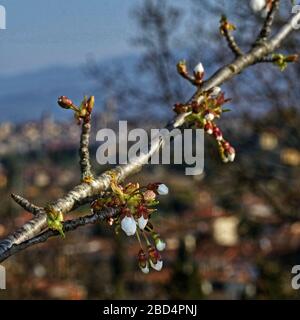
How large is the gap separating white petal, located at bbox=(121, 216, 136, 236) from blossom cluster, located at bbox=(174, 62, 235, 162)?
1.59 ft

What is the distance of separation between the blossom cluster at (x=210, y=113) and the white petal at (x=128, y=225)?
0.49 m

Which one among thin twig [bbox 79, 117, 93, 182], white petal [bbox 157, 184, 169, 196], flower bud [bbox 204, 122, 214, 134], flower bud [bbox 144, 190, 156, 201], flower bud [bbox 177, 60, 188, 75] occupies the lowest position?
flower bud [bbox 144, 190, 156, 201]

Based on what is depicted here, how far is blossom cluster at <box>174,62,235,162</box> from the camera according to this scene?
6.79 feet

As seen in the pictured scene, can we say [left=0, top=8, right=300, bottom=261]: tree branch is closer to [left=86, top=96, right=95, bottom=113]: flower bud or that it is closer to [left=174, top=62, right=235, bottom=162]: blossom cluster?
[left=174, top=62, right=235, bottom=162]: blossom cluster

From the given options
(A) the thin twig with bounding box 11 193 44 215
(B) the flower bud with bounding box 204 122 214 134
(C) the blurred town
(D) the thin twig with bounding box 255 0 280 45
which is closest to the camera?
(A) the thin twig with bounding box 11 193 44 215

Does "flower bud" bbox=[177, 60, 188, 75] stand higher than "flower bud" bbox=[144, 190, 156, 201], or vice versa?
"flower bud" bbox=[177, 60, 188, 75]

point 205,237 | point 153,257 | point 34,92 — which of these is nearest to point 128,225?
point 153,257

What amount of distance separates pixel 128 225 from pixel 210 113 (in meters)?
0.55

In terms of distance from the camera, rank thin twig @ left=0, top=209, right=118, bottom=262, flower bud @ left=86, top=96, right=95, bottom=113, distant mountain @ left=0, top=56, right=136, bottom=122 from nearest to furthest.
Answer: thin twig @ left=0, top=209, right=118, bottom=262, flower bud @ left=86, top=96, right=95, bottom=113, distant mountain @ left=0, top=56, right=136, bottom=122

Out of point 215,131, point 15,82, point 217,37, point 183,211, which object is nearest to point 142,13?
point 217,37

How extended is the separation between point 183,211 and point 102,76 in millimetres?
41658

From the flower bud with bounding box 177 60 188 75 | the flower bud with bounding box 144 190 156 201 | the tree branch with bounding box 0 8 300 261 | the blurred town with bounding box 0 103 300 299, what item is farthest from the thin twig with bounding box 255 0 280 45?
the blurred town with bounding box 0 103 300 299

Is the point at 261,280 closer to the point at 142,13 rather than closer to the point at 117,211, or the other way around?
the point at 142,13

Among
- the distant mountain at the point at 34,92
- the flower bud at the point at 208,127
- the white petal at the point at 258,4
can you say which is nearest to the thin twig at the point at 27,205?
the flower bud at the point at 208,127
